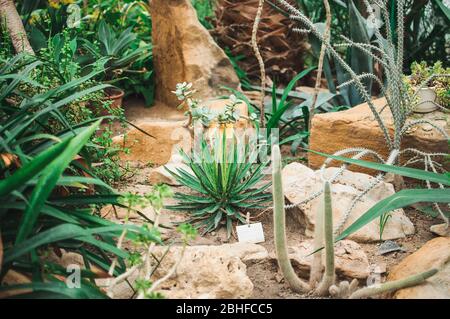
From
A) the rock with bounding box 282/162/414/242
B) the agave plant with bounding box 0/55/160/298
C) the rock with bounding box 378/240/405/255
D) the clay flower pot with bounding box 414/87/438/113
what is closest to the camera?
the agave plant with bounding box 0/55/160/298

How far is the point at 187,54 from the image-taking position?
15.2ft

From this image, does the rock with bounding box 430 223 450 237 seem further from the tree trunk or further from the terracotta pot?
the tree trunk

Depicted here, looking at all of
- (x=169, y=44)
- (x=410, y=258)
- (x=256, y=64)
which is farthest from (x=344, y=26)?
(x=410, y=258)

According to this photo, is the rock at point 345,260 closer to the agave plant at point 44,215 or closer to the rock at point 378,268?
the rock at point 378,268

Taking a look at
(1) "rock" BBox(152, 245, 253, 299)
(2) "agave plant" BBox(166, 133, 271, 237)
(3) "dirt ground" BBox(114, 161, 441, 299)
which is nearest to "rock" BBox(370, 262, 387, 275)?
(3) "dirt ground" BBox(114, 161, 441, 299)

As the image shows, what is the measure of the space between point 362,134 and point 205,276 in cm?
154

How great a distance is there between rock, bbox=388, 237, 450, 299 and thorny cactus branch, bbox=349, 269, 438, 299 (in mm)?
35

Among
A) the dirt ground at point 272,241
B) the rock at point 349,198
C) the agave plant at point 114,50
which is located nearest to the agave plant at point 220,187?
the dirt ground at point 272,241

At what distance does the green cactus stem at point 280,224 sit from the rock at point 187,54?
8.88 feet

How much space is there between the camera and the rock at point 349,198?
2654 mm

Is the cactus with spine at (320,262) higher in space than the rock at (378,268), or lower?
higher

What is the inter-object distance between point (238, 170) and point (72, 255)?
3.41 feet

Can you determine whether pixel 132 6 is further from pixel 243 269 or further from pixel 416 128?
pixel 243 269

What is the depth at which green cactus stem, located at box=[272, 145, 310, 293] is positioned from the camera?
6.29 ft
